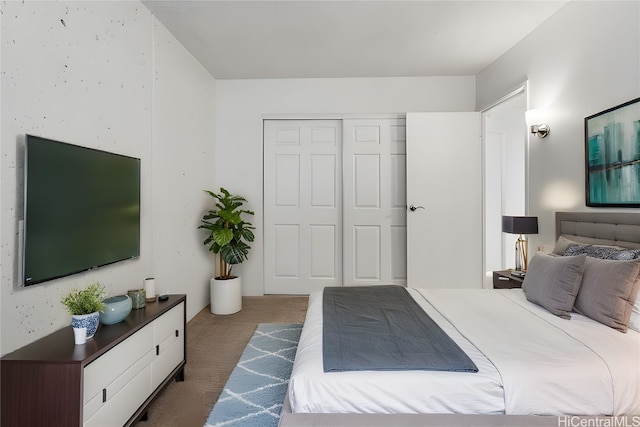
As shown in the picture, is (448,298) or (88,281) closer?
(88,281)

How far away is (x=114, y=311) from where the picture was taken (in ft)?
5.63

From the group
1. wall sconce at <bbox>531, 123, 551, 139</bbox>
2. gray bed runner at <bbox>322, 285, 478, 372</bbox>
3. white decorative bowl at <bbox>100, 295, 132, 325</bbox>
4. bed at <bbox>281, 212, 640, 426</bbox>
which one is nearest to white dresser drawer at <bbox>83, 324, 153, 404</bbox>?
white decorative bowl at <bbox>100, 295, 132, 325</bbox>

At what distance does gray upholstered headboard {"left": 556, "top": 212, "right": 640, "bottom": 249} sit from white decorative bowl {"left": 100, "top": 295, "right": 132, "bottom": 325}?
2851mm

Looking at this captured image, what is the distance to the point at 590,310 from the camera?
1.73 metres

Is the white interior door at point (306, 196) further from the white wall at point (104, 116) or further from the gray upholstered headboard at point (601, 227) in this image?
the gray upholstered headboard at point (601, 227)

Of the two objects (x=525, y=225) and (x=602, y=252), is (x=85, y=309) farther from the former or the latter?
(x=525, y=225)

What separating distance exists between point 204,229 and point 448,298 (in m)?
2.64

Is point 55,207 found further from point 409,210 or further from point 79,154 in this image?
point 409,210

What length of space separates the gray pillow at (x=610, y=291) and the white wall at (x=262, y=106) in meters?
2.84

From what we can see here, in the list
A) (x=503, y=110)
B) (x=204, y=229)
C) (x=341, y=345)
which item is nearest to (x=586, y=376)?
(x=341, y=345)

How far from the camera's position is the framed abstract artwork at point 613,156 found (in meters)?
1.93

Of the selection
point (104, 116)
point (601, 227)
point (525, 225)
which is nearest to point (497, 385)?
point (601, 227)

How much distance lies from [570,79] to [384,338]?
7.90ft

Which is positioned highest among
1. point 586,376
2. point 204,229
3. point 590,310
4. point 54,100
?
point 54,100
